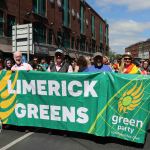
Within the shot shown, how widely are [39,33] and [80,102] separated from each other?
26.7 metres

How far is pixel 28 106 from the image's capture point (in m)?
7.18

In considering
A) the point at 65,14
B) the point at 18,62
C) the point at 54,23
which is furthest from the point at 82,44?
the point at 18,62

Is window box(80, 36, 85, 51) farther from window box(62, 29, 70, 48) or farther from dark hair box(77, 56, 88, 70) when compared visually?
dark hair box(77, 56, 88, 70)

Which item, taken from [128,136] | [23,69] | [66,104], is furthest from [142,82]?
[23,69]

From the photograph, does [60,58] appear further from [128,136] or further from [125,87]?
[128,136]

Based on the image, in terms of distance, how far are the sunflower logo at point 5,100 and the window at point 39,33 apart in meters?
23.9

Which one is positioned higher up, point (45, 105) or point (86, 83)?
point (86, 83)

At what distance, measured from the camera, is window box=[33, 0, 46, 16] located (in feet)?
105

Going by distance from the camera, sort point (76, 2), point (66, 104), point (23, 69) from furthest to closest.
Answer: point (76, 2) < point (23, 69) < point (66, 104)

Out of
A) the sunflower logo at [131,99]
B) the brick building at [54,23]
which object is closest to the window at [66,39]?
the brick building at [54,23]

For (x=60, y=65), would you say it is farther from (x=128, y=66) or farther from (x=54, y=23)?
(x=54, y=23)

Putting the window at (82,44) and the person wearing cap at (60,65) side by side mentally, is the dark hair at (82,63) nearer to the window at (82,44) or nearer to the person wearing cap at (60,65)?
→ the person wearing cap at (60,65)

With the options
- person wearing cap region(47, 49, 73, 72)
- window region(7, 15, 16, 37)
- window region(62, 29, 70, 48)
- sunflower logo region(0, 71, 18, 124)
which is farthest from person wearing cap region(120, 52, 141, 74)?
window region(62, 29, 70, 48)

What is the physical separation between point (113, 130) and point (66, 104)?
109 cm
